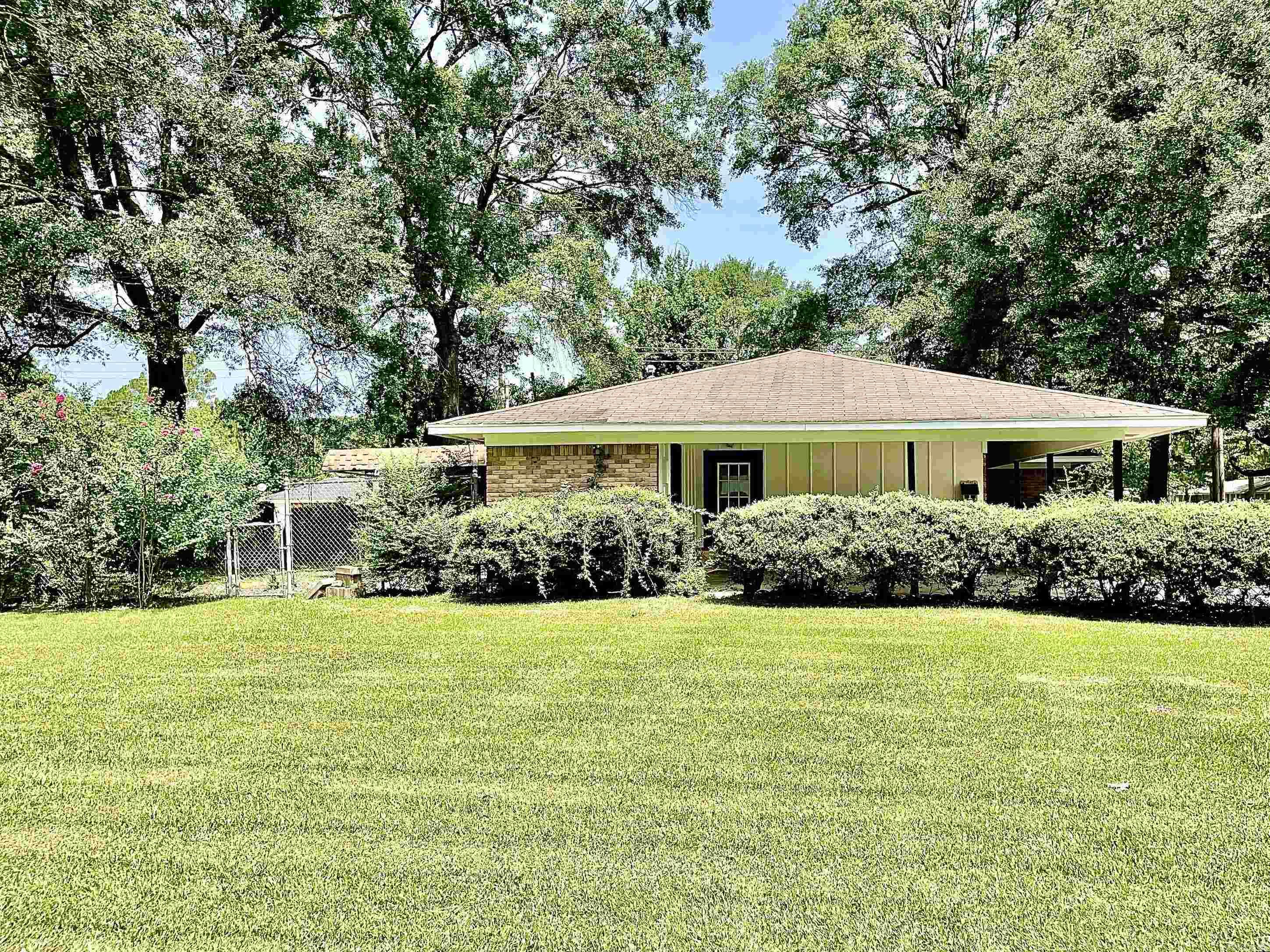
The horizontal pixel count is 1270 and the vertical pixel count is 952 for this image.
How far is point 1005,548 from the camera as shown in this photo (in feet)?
34.2

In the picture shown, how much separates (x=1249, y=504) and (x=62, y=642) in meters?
14.4

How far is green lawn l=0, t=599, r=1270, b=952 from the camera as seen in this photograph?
3.10 meters

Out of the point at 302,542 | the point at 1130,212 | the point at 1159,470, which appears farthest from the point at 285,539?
the point at 1159,470

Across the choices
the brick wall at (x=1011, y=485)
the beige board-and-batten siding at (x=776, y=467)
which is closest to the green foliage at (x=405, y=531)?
the beige board-and-batten siding at (x=776, y=467)

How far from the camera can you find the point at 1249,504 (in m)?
9.88

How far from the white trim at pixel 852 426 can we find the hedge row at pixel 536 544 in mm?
1084

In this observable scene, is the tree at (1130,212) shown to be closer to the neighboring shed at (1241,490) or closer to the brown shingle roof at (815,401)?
the brown shingle roof at (815,401)

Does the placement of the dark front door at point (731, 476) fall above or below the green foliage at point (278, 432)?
below

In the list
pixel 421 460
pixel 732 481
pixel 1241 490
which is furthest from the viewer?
pixel 1241 490

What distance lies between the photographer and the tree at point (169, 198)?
15.0 metres

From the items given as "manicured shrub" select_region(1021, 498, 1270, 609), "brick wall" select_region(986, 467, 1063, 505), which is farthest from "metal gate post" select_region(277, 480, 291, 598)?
"brick wall" select_region(986, 467, 1063, 505)

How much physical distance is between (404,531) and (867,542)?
23.6ft

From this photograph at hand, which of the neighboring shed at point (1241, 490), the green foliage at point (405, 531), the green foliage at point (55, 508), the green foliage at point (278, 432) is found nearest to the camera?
the green foliage at point (55, 508)

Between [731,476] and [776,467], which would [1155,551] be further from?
[731,476]
